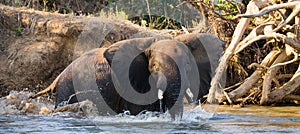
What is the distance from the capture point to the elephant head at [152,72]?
21.0ft

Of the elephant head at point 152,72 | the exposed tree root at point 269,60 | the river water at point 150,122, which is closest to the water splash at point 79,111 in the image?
the river water at point 150,122

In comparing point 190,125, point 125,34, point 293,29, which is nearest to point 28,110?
point 190,125

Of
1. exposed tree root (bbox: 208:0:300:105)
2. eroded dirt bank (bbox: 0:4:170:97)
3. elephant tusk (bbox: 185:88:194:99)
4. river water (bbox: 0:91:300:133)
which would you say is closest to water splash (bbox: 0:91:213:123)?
river water (bbox: 0:91:300:133)

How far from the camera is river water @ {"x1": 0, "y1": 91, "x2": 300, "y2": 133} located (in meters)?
6.49

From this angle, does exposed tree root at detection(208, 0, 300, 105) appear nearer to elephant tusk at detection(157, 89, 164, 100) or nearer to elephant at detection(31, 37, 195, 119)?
elephant at detection(31, 37, 195, 119)

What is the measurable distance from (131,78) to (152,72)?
1.72 feet

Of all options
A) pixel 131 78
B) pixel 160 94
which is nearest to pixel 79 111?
pixel 131 78

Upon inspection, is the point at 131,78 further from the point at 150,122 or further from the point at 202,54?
the point at 202,54

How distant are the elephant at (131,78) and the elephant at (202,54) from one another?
0.30 metres

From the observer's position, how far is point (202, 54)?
23.6ft

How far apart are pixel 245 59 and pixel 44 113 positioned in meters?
3.95

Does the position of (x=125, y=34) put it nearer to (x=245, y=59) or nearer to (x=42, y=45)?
(x=42, y=45)

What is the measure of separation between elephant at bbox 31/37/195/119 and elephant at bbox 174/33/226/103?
30cm

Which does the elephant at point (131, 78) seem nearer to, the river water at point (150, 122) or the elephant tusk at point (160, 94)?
the elephant tusk at point (160, 94)
